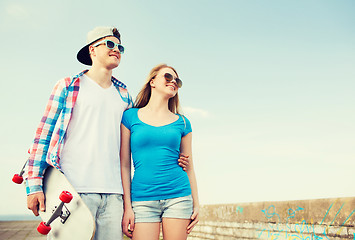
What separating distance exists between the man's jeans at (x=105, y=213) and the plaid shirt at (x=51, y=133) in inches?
14.2

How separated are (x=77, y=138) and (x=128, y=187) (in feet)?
1.87

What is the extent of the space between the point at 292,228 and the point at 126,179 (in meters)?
4.30

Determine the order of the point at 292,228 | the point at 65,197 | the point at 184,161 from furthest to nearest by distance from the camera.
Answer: the point at 292,228 → the point at 184,161 → the point at 65,197

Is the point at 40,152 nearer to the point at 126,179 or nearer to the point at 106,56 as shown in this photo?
the point at 126,179

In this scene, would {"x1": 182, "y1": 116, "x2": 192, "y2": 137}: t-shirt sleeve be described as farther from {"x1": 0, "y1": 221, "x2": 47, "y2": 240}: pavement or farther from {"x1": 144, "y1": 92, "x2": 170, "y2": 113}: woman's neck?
{"x1": 0, "y1": 221, "x2": 47, "y2": 240}: pavement

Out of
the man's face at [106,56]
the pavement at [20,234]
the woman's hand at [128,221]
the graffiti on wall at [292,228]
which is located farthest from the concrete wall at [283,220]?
the man's face at [106,56]

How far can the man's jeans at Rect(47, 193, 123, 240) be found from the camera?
2.49 m

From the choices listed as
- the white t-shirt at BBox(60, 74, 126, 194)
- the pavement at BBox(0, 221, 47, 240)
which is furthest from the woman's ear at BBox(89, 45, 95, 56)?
the pavement at BBox(0, 221, 47, 240)

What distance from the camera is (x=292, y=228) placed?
19.6 feet

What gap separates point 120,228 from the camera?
8.38 feet

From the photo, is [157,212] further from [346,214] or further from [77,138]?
[346,214]

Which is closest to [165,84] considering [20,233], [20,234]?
[20,234]

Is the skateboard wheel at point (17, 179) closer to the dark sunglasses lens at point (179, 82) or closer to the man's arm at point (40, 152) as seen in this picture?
the man's arm at point (40, 152)

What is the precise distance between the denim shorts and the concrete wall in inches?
141
